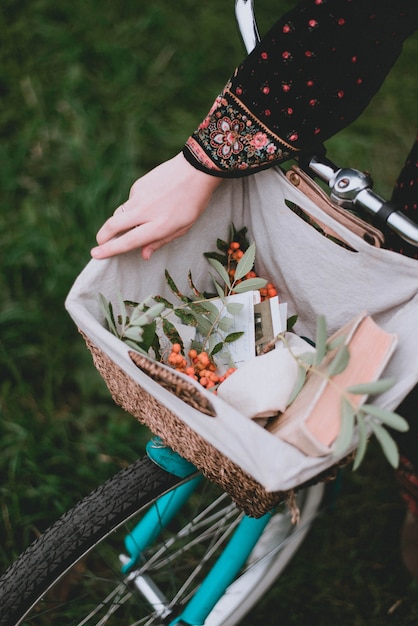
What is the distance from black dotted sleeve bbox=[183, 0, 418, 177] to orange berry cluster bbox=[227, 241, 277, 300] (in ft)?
0.50

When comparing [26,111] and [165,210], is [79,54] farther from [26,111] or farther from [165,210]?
[165,210]

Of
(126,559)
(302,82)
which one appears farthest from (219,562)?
(302,82)

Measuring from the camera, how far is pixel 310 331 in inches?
40.4

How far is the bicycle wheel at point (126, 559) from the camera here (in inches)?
35.5

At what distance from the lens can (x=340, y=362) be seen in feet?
2.25

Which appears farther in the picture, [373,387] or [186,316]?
[186,316]

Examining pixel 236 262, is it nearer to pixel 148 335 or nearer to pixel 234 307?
pixel 234 307

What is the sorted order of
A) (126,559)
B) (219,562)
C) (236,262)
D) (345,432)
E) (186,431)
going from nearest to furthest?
1. (345,432)
2. (186,431)
3. (236,262)
4. (219,562)
5. (126,559)

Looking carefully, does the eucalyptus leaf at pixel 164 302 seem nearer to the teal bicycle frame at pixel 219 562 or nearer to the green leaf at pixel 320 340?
the green leaf at pixel 320 340

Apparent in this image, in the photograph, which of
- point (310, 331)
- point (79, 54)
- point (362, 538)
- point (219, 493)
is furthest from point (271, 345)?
point (79, 54)

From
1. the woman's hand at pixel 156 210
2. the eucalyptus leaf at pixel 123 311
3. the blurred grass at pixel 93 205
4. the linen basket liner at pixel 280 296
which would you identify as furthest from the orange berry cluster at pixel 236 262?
the blurred grass at pixel 93 205

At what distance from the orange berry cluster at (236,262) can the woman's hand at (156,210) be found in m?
0.13

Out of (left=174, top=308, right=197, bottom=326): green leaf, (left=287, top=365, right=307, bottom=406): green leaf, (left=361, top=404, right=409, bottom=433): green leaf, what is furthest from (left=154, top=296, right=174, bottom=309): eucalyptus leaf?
(left=361, top=404, right=409, bottom=433): green leaf

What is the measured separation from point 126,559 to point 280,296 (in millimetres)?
641
